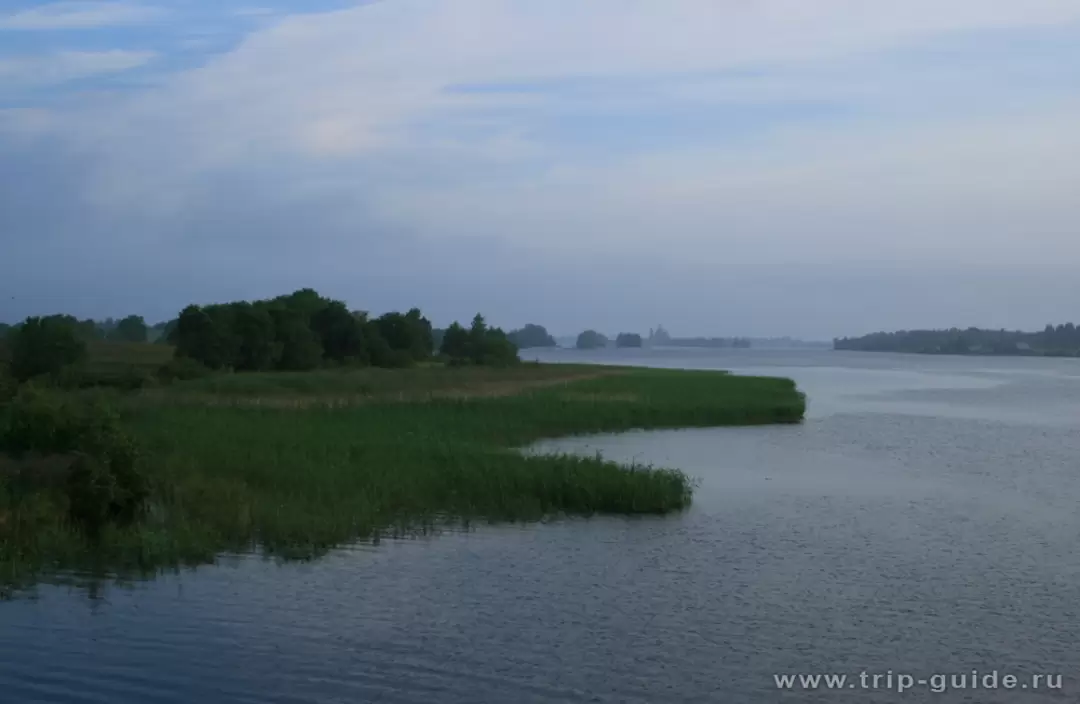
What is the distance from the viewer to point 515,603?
14305 mm

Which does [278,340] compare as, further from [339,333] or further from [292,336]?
[339,333]

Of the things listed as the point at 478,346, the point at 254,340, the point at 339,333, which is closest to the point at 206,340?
the point at 254,340

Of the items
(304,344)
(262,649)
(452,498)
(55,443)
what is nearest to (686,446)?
(452,498)

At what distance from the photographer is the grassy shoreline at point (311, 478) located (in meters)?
15.9

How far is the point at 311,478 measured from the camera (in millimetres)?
20438

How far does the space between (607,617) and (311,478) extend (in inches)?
337

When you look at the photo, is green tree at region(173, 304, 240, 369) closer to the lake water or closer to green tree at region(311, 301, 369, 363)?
green tree at region(311, 301, 369, 363)

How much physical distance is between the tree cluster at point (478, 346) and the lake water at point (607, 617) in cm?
5854

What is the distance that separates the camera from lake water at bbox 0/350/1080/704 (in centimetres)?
1119

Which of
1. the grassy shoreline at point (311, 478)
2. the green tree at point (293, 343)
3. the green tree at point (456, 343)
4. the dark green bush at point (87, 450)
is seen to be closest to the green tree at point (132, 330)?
the green tree at point (456, 343)

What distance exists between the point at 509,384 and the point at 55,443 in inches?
1501

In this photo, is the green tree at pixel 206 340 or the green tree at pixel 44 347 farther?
the green tree at pixel 206 340

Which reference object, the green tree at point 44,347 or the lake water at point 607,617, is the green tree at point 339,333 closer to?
the green tree at point 44,347

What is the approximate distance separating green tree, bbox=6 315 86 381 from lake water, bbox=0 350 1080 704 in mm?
31599
